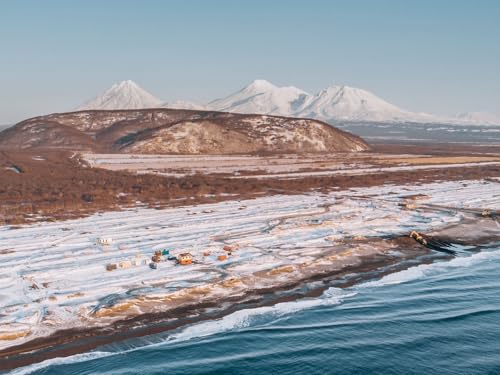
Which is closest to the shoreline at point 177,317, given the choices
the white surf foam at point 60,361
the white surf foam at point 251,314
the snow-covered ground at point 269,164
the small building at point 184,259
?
the white surf foam at point 60,361

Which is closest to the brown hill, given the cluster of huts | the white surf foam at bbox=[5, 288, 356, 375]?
the cluster of huts

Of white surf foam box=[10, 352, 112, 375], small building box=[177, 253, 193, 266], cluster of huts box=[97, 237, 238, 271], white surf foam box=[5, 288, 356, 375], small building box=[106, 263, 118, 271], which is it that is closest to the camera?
white surf foam box=[10, 352, 112, 375]

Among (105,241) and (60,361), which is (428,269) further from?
(60,361)

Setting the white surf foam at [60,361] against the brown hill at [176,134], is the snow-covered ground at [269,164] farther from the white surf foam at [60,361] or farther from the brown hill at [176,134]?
the white surf foam at [60,361]

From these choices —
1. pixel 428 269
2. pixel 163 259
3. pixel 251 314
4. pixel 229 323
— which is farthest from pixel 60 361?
pixel 428 269

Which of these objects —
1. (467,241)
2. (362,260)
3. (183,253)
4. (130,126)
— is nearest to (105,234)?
(183,253)

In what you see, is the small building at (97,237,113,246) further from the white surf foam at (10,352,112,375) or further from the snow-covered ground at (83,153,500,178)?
the snow-covered ground at (83,153,500,178)

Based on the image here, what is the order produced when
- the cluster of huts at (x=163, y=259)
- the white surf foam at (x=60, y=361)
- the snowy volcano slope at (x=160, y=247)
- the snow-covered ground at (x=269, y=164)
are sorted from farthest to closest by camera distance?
the snow-covered ground at (x=269, y=164)
the cluster of huts at (x=163, y=259)
the snowy volcano slope at (x=160, y=247)
the white surf foam at (x=60, y=361)
